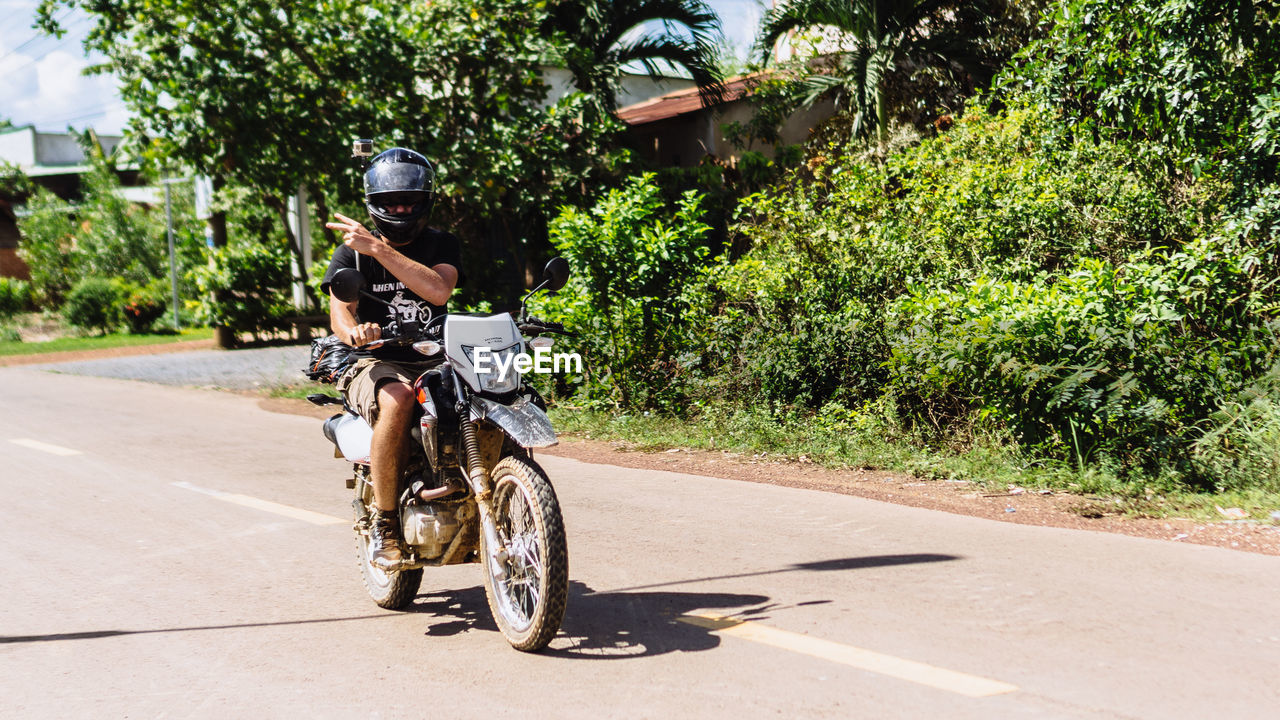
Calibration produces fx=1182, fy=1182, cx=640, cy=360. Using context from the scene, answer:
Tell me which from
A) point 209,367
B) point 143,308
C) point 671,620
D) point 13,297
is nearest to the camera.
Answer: point 671,620

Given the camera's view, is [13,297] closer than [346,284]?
No

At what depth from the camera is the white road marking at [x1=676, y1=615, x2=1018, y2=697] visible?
4.16 m

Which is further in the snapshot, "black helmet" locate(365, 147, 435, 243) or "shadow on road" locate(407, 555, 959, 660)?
"black helmet" locate(365, 147, 435, 243)

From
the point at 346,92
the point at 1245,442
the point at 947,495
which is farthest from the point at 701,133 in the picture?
the point at 1245,442

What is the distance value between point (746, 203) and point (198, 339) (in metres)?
18.5

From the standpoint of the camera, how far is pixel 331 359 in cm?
549

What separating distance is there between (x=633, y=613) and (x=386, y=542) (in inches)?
44.7

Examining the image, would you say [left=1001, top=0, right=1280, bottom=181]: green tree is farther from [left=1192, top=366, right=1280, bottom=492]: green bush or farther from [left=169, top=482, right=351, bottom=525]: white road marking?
[left=169, top=482, right=351, bottom=525]: white road marking

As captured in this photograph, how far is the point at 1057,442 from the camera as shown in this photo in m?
8.23

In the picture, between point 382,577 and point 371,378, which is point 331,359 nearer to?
point 371,378

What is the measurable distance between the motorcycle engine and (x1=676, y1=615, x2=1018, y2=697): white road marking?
1.07 m

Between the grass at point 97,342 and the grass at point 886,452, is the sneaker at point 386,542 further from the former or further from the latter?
the grass at point 97,342

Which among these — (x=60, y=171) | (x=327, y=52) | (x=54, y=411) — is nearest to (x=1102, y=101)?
(x=327, y=52)

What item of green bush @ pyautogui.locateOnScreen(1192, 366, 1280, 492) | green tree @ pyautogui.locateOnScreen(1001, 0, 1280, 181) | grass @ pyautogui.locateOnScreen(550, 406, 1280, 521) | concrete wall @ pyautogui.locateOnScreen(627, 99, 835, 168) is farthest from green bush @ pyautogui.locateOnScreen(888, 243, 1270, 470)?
concrete wall @ pyautogui.locateOnScreen(627, 99, 835, 168)
